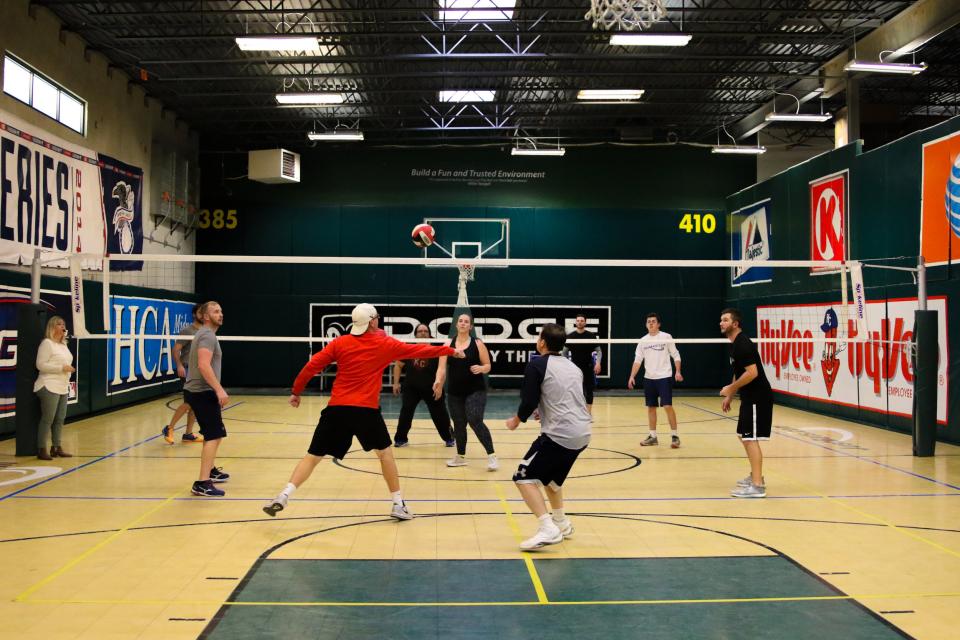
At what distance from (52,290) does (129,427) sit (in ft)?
8.56

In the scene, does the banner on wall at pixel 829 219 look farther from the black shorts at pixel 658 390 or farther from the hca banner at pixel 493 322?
the hca banner at pixel 493 322

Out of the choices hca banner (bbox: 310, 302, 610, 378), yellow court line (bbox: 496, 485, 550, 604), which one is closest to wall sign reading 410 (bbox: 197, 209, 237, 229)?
hca banner (bbox: 310, 302, 610, 378)

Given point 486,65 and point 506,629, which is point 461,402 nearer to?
point 506,629

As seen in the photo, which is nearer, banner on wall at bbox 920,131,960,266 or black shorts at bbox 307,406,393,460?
black shorts at bbox 307,406,393,460

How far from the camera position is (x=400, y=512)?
730 cm

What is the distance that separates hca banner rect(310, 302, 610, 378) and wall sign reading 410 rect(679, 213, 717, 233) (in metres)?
3.34

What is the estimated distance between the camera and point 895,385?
14.0 meters

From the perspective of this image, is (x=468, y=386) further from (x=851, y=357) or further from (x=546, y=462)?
(x=851, y=357)

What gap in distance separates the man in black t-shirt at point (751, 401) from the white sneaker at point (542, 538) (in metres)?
2.73

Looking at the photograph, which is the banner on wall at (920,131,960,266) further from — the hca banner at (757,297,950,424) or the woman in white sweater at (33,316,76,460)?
the woman in white sweater at (33,316,76,460)

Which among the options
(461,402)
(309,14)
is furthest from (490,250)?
(461,402)

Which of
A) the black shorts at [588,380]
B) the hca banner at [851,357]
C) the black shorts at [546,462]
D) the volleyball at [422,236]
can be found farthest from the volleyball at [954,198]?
the black shorts at [546,462]

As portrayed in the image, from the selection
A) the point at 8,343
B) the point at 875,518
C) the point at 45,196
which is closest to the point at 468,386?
the point at 875,518

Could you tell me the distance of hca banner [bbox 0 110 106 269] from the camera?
507 inches
